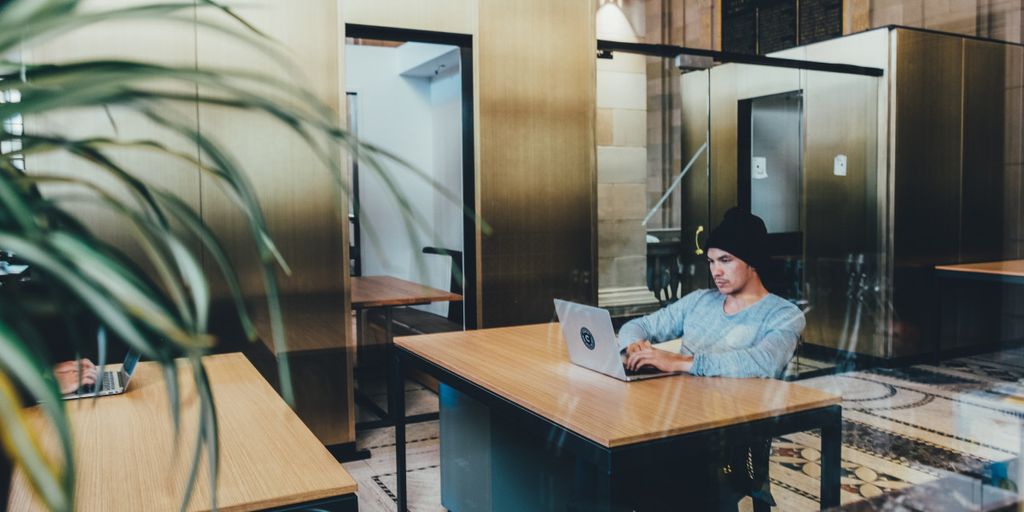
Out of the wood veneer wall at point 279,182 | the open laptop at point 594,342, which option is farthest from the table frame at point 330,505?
the wood veneer wall at point 279,182

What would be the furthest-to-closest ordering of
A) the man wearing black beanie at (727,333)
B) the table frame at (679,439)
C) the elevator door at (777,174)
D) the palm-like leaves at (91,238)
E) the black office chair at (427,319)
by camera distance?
the elevator door at (777,174), the black office chair at (427,319), the man wearing black beanie at (727,333), the table frame at (679,439), the palm-like leaves at (91,238)

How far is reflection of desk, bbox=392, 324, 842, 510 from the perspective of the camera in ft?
5.56

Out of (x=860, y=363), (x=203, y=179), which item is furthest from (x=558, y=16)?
(x=860, y=363)

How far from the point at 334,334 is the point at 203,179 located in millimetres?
898

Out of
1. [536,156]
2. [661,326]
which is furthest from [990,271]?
[661,326]

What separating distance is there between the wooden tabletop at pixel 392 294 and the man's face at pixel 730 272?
162cm

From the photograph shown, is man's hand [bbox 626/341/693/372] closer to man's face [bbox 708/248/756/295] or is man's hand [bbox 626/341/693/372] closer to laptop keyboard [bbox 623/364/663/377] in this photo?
laptop keyboard [bbox 623/364/663/377]

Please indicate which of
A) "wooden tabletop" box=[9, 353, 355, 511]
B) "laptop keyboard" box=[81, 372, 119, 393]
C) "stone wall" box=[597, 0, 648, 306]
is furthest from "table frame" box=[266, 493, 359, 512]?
"stone wall" box=[597, 0, 648, 306]

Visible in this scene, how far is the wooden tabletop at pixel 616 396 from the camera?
1.73 meters

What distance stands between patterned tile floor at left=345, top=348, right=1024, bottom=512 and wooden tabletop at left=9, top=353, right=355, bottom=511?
51.4 inches

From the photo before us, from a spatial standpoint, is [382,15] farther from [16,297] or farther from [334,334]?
[16,297]

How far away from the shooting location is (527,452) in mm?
2393

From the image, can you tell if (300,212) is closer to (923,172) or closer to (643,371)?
(643,371)

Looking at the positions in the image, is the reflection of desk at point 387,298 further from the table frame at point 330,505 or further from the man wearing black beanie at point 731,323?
the table frame at point 330,505
